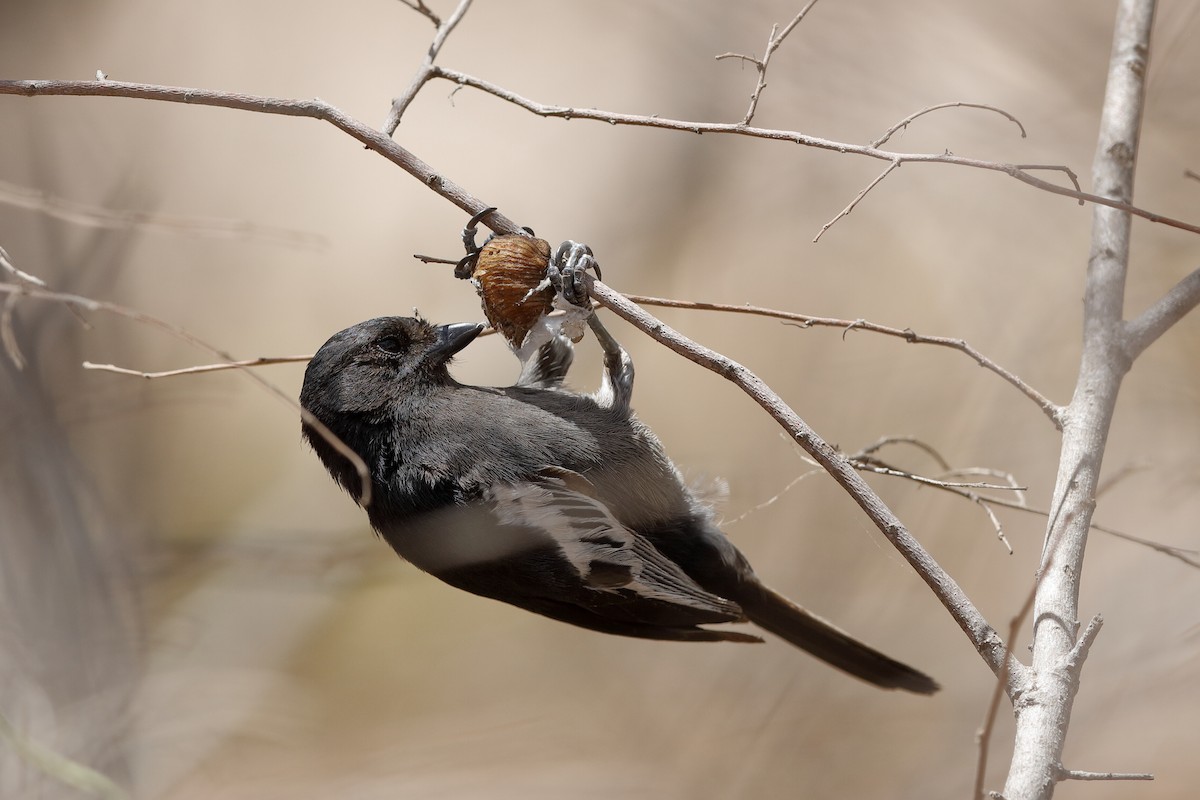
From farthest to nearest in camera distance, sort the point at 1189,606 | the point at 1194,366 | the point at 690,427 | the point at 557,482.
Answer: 1. the point at 690,427
2. the point at 1194,366
3. the point at 1189,606
4. the point at 557,482

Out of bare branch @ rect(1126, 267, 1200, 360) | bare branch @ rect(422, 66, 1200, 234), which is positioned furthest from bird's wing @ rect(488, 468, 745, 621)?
bare branch @ rect(1126, 267, 1200, 360)

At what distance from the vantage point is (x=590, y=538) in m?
2.36

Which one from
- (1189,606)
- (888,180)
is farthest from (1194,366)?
(888,180)

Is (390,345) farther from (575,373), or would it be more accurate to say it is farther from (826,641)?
(575,373)

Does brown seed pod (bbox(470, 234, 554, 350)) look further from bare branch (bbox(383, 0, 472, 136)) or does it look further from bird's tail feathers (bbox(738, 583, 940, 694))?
bird's tail feathers (bbox(738, 583, 940, 694))

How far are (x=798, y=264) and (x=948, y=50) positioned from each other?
117 cm

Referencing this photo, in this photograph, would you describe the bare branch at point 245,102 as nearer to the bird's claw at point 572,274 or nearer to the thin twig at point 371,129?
the thin twig at point 371,129

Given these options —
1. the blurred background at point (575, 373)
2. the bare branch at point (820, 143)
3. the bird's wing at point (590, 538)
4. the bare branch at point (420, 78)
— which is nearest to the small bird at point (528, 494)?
the bird's wing at point (590, 538)

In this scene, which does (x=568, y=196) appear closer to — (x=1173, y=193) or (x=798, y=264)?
(x=798, y=264)

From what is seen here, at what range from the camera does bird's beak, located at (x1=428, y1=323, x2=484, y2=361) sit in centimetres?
256

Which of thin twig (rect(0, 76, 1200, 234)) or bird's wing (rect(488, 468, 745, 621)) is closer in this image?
thin twig (rect(0, 76, 1200, 234))

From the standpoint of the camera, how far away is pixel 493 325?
2451 mm

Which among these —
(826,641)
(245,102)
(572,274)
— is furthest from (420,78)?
(826,641)

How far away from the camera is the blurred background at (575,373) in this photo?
13.3ft
